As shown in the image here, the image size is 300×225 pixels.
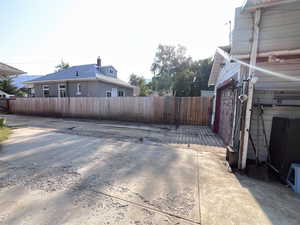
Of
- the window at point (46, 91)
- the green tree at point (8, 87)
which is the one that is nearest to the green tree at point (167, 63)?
the window at point (46, 91)

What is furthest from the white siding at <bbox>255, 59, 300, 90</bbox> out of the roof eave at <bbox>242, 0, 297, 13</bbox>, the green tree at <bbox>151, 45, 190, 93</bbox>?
the green tree at <bbox>151, 45, 190, 93</bbox>

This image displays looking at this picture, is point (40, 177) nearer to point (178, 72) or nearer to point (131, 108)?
point (131, 108)

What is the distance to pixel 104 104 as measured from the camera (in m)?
10.1

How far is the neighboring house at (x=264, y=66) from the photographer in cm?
279

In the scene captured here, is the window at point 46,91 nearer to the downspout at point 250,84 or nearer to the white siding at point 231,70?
the white siding at point 231,70

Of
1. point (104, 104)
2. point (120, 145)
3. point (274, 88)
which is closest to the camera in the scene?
point (274, 88)

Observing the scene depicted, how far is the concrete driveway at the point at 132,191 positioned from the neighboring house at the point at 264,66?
101 cm

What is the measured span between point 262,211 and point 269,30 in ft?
10.9

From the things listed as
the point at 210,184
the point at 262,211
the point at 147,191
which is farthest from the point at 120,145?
the point at 262,211

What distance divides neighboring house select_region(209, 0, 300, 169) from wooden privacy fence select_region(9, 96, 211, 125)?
15.7 ft

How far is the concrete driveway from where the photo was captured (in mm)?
1674

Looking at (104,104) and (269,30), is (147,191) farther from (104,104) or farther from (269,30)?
(104,104)

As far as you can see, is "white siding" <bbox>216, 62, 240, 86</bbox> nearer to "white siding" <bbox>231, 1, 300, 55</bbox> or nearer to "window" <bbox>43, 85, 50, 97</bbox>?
"white siding" <bbox>231, 1, 300, 55</bbox>

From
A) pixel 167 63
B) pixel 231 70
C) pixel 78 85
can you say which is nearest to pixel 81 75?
pixel 78 85
